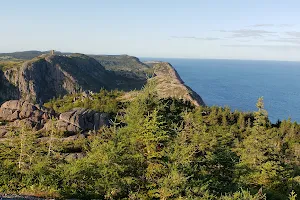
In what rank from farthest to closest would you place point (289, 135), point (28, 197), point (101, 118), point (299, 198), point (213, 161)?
1. point (289, 135)
2. point (101, 118)
3. point (299, 198)
4. point (213, 161)
5. point (28, 197)

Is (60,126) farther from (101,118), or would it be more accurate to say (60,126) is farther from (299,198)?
(299,198)

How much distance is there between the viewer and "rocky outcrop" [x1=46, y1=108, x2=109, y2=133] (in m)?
75.6

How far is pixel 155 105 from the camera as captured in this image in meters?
24.4

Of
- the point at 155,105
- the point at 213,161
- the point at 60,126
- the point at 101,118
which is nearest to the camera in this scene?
the point at 155,105

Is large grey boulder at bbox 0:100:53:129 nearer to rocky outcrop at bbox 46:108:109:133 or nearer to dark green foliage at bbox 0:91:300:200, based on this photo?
rocky outcrop at bbox 46:108:109:133

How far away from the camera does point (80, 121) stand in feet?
256

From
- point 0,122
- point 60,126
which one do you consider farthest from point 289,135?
point 0,122

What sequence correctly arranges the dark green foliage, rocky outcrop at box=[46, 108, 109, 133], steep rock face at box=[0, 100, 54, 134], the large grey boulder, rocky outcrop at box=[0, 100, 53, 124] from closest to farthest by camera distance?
1. the dark green foliage
2. rocky outcrop at box=[46, 108, 109, 133]
3. steep rock face at box=[0, 100, 54, 134]
4. the large grey boulder
5. rocky outcrop at box=[0, 100, 53, 124]

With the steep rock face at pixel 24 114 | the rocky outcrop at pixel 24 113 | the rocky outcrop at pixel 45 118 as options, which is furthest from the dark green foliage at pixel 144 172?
the rocky outcrop at pixel 24 113

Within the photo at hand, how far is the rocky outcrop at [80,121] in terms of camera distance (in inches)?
2975

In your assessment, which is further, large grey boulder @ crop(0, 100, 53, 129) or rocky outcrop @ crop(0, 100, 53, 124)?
rocky outcrop @ crop(0, 100, 53, 124)

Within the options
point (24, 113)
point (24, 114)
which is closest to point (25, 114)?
point (24, 114)

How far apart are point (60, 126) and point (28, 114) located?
10.3 metres

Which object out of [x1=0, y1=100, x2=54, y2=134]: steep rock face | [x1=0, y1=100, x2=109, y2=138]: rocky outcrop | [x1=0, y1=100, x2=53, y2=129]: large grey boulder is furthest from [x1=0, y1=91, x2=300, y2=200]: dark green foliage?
[x1=0, y1=100, x2=53, y2=129]: large grey boulder
